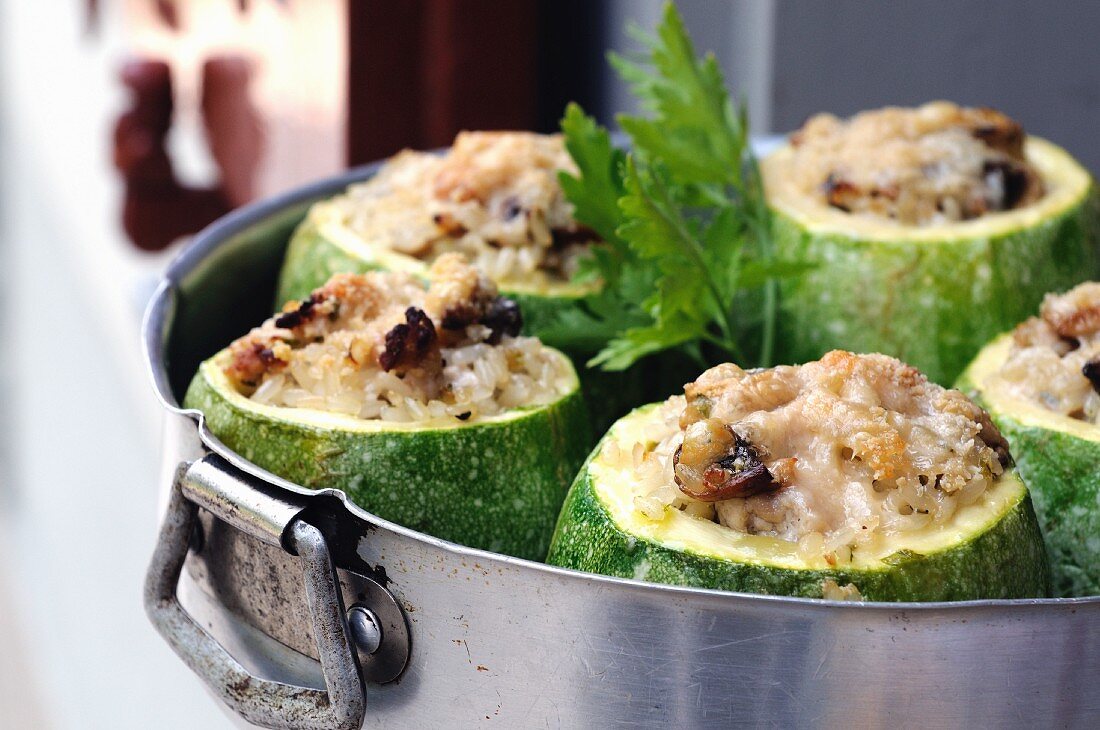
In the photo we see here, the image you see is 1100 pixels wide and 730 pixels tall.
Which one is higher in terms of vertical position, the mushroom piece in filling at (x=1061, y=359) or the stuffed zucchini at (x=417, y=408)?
the mushroom piece in filling at (x=1061, y=359)

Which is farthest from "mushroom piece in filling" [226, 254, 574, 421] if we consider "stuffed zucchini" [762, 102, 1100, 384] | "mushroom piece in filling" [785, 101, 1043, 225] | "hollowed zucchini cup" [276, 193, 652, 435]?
"mushroom piece in filling" [785, 101, 1043, 225]

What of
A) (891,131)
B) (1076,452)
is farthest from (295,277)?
(1076,452)

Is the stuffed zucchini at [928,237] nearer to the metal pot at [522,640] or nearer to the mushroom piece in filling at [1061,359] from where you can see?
the mushroom piece in filling at [1061,359]

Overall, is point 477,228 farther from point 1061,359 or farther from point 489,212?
point 1061,359

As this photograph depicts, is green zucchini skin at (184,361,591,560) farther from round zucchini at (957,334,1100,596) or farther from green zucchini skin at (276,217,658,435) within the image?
round zucchini at (957,334,1100,596)

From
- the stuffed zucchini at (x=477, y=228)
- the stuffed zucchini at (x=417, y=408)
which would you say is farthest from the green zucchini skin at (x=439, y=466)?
the stuffed zucchini at (x=477, y=228)
